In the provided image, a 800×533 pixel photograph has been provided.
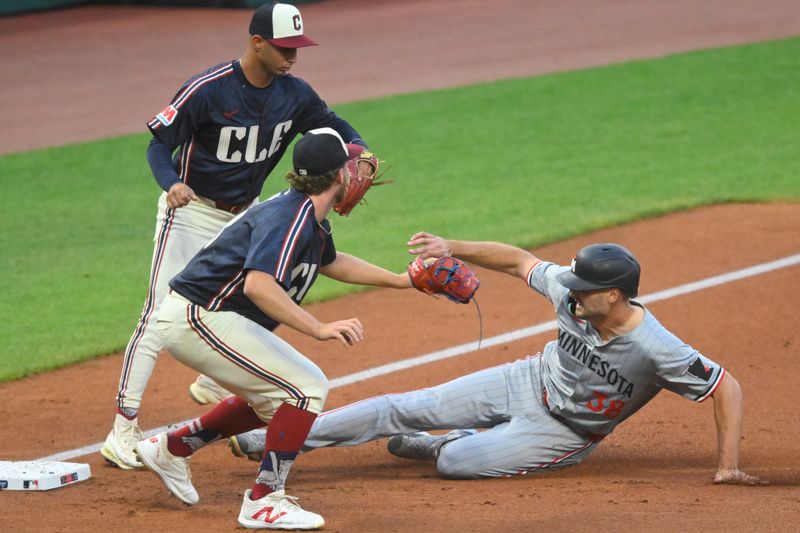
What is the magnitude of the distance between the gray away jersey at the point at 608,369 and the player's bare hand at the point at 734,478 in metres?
A: 0.33

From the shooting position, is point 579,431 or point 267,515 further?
point 579,431

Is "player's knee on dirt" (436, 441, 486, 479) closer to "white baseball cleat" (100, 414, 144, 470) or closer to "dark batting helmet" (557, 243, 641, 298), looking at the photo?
"dark batting helmet" (557, 243, 641, 298)

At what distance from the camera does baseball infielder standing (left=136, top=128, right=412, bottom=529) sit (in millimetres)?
4957

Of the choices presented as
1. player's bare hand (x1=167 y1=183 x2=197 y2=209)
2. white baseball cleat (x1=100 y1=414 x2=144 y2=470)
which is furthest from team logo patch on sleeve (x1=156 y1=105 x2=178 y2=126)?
white baseball cleat (x1=100 y1=414 x2=144 y2=470)

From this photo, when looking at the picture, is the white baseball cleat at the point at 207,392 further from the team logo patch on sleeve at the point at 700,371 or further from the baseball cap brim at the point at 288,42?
the team logo patch on sleeve at the point at 700,371

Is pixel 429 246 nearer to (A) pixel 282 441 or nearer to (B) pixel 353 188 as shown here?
(B) pixel 353 188

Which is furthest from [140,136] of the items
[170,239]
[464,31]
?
[170,239]

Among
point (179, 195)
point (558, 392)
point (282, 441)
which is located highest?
point (179, 195)

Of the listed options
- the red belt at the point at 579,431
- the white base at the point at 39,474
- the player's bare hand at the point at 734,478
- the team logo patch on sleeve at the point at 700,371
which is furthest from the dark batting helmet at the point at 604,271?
the white base at the point at 39,474

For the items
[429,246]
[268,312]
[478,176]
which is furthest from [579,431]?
[478,176]

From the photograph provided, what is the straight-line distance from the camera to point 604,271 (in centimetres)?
534

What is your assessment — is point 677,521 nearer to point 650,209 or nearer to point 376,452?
point 376,452

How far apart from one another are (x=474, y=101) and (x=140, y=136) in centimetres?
413

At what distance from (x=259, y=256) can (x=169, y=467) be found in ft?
3.53
